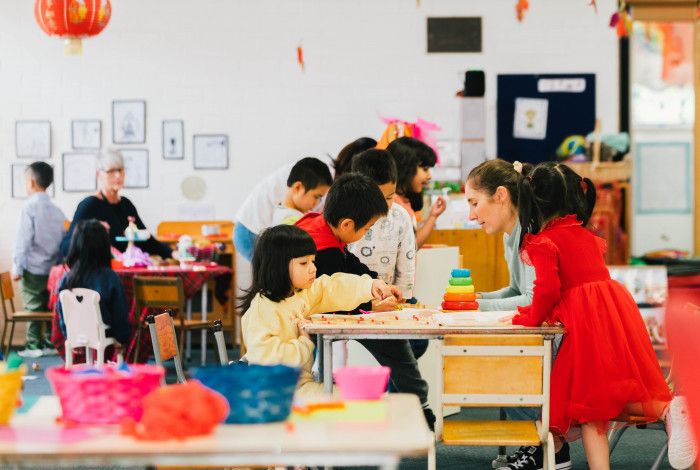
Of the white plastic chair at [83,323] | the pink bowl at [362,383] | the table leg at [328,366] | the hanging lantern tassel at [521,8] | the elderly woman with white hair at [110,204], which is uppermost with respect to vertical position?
the hanging lantern tassel at [521,8]

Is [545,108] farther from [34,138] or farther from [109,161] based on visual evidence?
[34,138]

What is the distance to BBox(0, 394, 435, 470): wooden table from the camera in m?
2.14

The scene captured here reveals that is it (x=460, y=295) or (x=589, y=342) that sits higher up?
(x=460, y=295)

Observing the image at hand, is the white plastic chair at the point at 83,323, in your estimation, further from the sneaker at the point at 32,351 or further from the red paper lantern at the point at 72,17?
the sneaker at the point at 32,351

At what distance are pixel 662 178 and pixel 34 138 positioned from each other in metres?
5.35

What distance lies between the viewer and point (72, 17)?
276 inches

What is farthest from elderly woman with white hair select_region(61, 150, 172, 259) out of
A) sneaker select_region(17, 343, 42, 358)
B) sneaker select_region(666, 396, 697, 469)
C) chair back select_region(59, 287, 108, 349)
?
sneaker select_region(666, 396, 697, 469)

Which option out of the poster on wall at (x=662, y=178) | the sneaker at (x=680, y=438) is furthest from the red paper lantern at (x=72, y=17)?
the sneaker at (x=680, y=438)

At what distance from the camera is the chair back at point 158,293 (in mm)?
7039

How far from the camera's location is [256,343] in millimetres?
3600

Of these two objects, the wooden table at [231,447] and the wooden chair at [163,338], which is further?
the wooden chair at [163,338]

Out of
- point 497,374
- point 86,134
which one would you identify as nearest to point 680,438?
point 497,374

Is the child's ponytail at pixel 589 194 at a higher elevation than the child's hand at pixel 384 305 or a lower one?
higher

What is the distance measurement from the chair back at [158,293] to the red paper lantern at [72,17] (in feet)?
5.08
